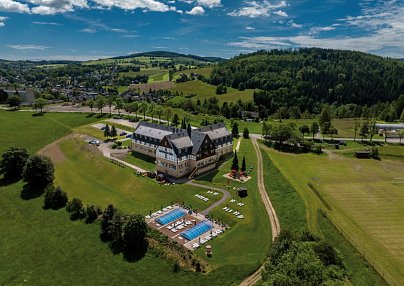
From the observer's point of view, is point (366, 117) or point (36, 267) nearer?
point (36, 267)

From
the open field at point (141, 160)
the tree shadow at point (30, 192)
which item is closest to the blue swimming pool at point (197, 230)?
the open field at point (141, 160)

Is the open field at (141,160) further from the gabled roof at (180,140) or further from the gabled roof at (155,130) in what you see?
the gabled roof at (180,140)

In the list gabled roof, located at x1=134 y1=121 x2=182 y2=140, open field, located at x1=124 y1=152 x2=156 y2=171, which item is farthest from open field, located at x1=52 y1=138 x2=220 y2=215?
gabled roof, located at x1=134 y1=121 x2=182 y2=140

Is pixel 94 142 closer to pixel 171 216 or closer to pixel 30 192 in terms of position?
pixel 30 192

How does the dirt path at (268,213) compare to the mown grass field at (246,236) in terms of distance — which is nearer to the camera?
the dirt path at (268,213)

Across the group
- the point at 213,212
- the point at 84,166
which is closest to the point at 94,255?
the point at 213,212

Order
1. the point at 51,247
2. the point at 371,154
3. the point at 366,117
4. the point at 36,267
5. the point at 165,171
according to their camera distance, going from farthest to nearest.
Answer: the point at 366,117, the point at 371,154, the point at 165,171, the point at 51,247, the point at 36,267

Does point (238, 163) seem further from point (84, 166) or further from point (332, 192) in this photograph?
point (84, 166)
